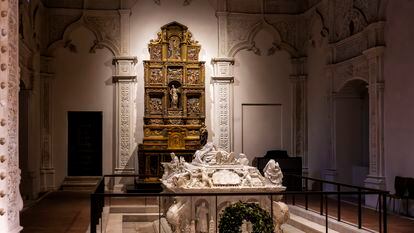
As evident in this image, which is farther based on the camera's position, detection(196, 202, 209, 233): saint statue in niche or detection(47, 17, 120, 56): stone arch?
detection(47, 17, 120, 56): stone arch

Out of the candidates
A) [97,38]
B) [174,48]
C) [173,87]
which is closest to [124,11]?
[97,38]

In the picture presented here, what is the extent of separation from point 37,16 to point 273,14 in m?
6.52

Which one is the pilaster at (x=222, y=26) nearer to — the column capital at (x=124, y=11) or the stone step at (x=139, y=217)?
the column capital at (x=124, y=11)

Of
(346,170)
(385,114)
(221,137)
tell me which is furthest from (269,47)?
(385,114)

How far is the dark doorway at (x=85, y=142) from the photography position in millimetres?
15383

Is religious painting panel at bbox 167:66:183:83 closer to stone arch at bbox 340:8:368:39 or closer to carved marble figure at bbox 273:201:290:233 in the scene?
stone arch at bbox 340:8:368:39

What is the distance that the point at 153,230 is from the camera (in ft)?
30.8

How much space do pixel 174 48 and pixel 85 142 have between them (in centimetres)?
356

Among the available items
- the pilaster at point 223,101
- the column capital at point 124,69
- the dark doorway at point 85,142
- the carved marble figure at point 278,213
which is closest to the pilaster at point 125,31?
the column capital at point 124,69

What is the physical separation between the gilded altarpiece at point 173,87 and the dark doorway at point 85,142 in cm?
148

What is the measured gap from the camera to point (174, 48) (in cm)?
1545

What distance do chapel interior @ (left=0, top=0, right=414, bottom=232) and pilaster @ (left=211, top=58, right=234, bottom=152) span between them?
0.03 m

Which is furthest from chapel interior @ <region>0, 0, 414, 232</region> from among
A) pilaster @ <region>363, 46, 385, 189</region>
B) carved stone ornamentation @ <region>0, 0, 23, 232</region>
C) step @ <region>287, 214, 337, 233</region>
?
carved stone ornamentation @ <region>0, 0, 23, 232</region>

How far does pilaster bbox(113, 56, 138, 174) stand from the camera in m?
15.3
